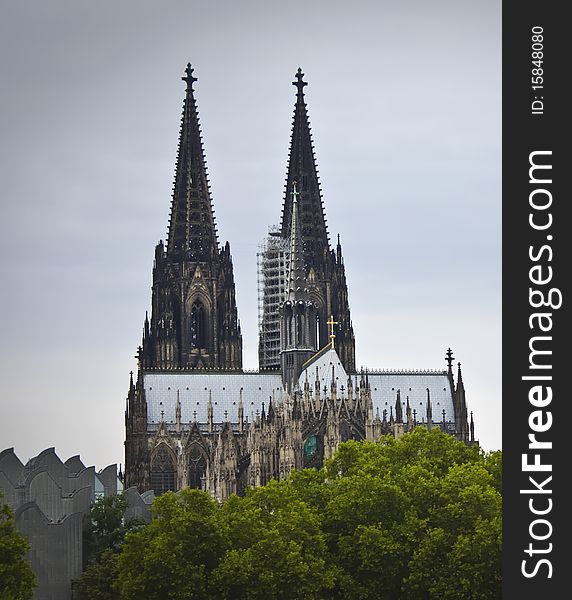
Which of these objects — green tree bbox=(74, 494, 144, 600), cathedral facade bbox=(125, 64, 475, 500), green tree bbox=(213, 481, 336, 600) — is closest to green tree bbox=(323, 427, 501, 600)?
green tree bbox=(213, 481, 336, 600)

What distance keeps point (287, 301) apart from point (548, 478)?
4536 inches

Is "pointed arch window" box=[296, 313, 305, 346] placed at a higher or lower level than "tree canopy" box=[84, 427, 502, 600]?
higher

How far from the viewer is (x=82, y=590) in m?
70.1

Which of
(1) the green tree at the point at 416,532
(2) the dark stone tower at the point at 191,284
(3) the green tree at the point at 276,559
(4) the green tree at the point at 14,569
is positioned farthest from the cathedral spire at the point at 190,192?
(4) the green tree at the point at 14,569

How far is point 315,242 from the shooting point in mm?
169375

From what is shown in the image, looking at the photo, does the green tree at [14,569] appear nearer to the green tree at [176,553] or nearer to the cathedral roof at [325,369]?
the green tree at [176,553]

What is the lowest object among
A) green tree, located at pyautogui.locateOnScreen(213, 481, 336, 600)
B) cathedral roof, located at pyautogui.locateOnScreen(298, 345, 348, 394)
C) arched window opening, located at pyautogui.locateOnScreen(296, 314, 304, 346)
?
green tree, located at pyautogui.locateOnScreen(213, 481, 336, 600)

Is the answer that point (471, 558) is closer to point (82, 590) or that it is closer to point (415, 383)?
point (82, 590)

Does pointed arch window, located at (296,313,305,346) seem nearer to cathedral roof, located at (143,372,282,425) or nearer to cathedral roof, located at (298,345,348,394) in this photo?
cathedral roof, located at (298,345,348,394)

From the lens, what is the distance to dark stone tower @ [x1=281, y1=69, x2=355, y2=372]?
163138 millimetres

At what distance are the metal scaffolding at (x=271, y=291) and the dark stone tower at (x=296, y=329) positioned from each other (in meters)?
20.0

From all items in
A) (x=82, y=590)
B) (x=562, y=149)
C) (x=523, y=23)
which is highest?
(x=523, y=23)

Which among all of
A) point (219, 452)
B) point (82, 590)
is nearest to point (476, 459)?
point (82, 590)

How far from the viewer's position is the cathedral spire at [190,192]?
16475 centimetres
